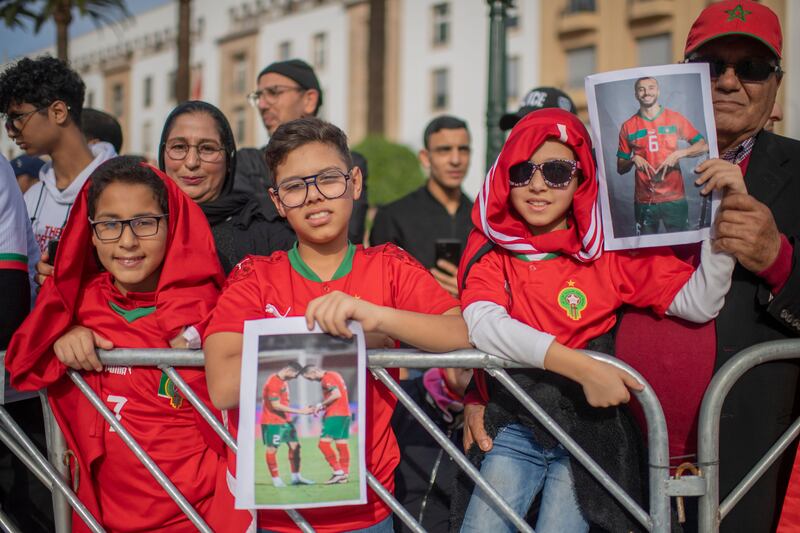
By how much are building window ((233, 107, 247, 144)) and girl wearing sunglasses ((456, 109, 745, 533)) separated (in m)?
39.2

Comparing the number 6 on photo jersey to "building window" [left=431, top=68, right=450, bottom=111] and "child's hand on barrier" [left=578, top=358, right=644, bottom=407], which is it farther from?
"building window" [left=431, top=68, right=450, bottom=111]

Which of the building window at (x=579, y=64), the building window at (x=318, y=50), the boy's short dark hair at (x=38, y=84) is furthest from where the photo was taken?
the building window at (x=318, y=50)

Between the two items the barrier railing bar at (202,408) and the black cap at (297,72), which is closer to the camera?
the barrier railing bar at (202,408)

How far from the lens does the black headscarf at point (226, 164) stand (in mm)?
3576

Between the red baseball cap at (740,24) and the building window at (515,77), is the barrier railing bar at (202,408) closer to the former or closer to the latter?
the red baseball cap at (740,24)

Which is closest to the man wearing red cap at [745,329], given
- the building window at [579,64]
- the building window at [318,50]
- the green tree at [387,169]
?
the green tree at [387,169]

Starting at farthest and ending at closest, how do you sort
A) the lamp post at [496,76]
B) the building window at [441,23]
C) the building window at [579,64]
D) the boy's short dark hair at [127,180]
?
the building window at [441,23]
the building window at [579,64]
the lamp post at [496,76]
the boy's short dark hair at [127,180]

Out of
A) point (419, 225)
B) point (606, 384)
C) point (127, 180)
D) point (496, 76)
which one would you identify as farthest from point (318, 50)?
point (606, 384)

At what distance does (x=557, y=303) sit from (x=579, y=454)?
1.65 ft

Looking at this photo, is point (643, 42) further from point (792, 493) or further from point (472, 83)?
point (792, 493)

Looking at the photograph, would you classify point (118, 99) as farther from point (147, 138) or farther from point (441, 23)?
point (441, 23)

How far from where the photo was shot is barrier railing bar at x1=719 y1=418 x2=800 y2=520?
2293mm

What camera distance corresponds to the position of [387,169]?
883 inches

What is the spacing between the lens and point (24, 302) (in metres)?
2.89
